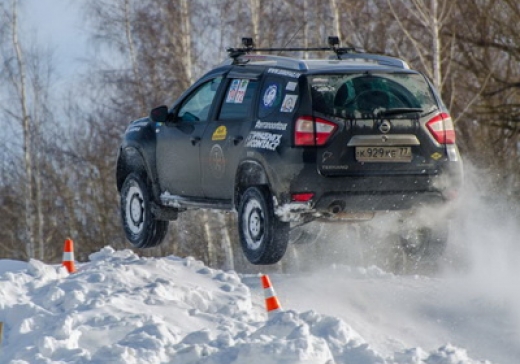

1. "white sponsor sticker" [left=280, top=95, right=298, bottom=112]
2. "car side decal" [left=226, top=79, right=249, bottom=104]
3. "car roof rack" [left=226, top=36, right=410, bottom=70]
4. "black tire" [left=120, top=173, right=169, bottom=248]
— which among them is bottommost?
"black tire" [left=120, top=173, right=169, bottom=248]

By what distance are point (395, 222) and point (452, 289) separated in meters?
0.96

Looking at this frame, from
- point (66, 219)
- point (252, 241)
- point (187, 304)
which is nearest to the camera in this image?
point (187, 304)

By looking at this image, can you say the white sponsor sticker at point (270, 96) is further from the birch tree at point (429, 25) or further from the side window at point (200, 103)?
the birch tree at point (429, 25)

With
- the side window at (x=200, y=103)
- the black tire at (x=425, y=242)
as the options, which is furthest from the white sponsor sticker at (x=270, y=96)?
the black tire at (x=425, y=242)

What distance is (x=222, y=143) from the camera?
1032 centimetres

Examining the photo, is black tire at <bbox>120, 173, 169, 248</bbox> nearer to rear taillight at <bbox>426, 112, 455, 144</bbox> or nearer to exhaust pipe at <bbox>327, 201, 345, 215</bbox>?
exhaust pipe at <bbox>327, 201, 345, 215</bbox>

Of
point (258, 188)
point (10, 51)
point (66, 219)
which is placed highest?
point (10, 51)

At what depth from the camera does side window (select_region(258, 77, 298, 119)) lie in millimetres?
9539

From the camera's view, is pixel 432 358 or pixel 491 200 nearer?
pixel 432 358

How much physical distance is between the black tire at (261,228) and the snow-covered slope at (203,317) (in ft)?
1.23

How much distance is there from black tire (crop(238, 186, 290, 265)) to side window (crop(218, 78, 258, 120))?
28.2 inches

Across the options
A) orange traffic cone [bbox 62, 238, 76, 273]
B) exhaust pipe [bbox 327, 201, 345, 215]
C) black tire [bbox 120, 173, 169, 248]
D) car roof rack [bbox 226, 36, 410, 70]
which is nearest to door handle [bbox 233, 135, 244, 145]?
car roof rack [bbox 226, 36, 410, 70]

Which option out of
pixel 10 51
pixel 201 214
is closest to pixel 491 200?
pixel 201 214

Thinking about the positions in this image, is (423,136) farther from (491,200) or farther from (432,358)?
(491,200)
